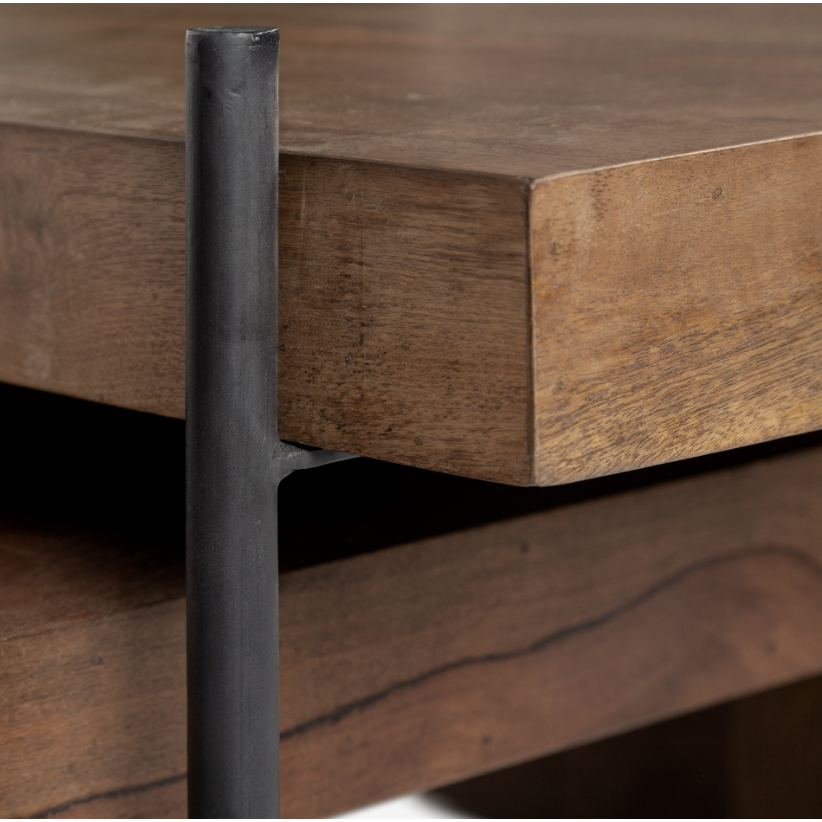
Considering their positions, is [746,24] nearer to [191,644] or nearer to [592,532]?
[592,532]

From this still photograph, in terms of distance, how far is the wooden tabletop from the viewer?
1.51 ft

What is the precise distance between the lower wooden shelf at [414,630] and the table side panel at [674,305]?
210 millimetres

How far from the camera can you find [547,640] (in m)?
0.74

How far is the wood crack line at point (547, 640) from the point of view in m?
0.67

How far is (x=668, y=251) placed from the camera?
48cm

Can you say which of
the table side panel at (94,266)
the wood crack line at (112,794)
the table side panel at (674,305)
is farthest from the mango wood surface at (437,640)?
the table side panel at (674,305)

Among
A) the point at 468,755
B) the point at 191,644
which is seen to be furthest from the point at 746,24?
the point at 191,644

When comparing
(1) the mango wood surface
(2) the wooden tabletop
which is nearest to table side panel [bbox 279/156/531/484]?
(2) the wooden tabletop

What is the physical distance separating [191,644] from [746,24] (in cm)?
95

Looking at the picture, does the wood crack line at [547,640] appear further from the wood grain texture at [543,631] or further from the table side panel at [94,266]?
the table side panel at [94,266]

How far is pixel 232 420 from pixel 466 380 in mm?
106

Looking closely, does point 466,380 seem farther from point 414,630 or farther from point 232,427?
point 414,630

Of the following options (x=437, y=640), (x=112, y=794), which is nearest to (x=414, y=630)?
(x=437, y=640)

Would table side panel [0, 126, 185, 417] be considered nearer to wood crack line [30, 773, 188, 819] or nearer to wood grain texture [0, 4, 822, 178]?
wood grain texture [0, 4, 822, 178]
